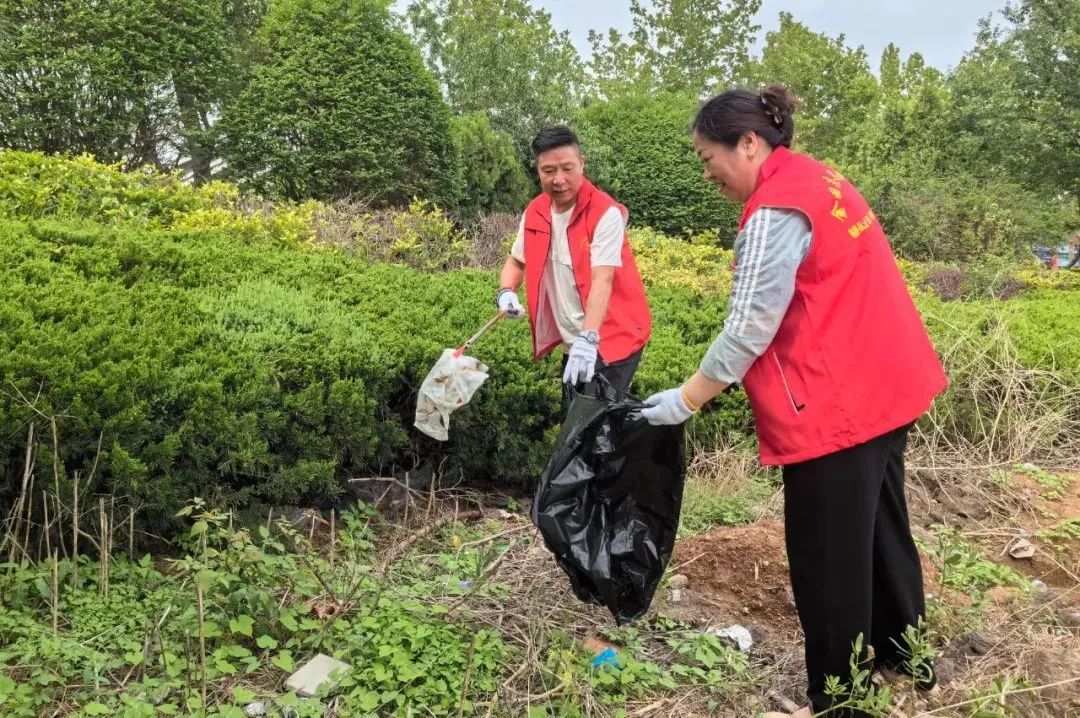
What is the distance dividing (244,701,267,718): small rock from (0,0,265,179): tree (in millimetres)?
8302

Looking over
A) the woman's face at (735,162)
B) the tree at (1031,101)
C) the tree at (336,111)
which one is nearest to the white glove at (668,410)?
the woman's face at (735,162)

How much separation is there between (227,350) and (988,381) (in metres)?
4.72

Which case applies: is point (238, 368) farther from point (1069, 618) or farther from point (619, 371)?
point (1069, 618)

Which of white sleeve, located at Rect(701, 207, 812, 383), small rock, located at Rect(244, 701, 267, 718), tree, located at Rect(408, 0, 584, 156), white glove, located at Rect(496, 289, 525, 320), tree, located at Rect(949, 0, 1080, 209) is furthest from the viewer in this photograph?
tree, located at Rect(949, 0, 1080, 209)

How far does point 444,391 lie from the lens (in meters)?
3.45

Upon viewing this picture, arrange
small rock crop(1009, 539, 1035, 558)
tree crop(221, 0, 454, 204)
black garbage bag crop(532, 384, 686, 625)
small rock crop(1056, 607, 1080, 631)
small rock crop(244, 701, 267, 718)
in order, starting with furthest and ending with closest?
tree crop(221, 0, 454, 204) < small rock crop(1009, 539, 1035, 558) < small rock crop(1056, 607, 1080, 631) < black garbage bag crop(532, 384, 686, 625) < small rock crop(244, 701, 267, 718)

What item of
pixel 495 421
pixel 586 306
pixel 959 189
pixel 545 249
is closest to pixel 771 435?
pixel 586 306

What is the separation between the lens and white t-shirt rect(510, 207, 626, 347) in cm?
320

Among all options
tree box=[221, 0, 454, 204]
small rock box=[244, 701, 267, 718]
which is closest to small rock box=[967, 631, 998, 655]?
small rock box=[244, 701, 267, 718]

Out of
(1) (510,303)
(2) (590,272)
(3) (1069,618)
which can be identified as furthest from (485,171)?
(3) (1069,618)

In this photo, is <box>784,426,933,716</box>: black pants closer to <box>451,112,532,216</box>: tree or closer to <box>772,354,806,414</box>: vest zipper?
<box>772,354,806,414</box>: vest zipper

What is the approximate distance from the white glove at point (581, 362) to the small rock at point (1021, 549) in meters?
2.42

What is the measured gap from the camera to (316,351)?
3.49 meters

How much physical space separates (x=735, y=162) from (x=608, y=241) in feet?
3.67
